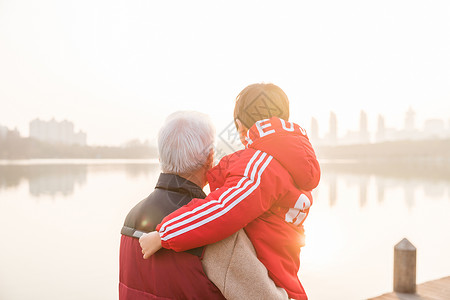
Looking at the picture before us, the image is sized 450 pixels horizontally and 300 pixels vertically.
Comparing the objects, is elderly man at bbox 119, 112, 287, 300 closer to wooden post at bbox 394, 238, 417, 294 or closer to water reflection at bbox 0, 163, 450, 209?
wooden post at bbox 394, 238, 417, 294

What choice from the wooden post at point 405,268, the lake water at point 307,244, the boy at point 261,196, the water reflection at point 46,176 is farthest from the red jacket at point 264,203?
the water reflection at point 46,176

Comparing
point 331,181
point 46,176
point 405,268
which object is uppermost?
point 405,268

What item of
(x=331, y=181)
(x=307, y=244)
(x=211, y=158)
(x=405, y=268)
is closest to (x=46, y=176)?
(x=331, y=181)

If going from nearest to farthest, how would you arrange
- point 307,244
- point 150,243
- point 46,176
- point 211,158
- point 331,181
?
point 150,243 < point 211,158 < point 307,244 < point 331,181 < point 46,176

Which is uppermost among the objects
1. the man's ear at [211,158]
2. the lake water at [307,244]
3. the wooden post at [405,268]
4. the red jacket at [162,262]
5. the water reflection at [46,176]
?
the man's ear at [211,158]

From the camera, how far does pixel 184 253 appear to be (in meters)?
1.12

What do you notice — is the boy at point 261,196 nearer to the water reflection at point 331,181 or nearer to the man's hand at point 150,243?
the man's hand at point 150,243

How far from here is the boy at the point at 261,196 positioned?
3.57ft

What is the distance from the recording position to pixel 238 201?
1.11 meters

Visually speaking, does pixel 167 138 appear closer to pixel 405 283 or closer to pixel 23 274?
pixel 405 283

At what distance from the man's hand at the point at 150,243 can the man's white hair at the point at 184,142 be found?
0.21 m

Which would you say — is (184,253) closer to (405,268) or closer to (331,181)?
(405,268)

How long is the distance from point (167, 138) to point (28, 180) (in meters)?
89.2

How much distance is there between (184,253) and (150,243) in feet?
0.34
